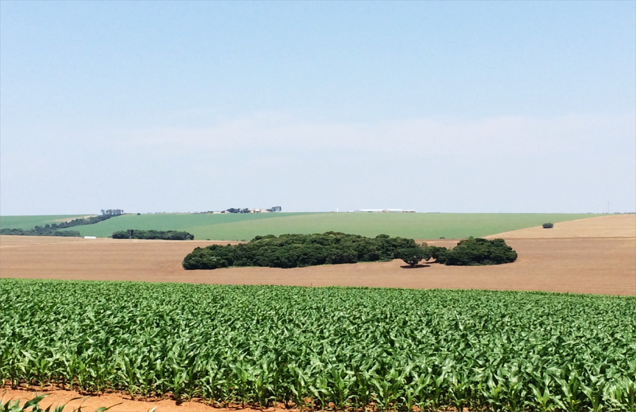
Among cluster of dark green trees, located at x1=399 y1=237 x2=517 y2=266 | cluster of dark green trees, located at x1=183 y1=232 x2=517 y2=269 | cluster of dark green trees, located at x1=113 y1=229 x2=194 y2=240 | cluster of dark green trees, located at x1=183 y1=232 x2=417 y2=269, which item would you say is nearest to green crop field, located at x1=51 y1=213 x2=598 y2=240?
cluster of dark green trees, located at x1=113 y1=229 x2=194 y2=240

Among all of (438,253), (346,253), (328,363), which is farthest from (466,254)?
(328,363)

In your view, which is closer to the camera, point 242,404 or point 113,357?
point 242,404

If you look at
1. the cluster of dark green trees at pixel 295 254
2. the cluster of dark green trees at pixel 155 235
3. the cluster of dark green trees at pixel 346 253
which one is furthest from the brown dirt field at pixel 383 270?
the cluster of dark green trees at pixel 155 235

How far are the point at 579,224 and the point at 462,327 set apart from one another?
106 metres

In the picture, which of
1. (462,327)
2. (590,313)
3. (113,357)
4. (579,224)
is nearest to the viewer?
(113,357)

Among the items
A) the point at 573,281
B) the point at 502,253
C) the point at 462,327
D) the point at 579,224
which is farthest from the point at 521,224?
the point at 462,327

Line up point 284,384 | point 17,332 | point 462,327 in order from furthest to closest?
point 462,327 < point 17,332 < point 284,384

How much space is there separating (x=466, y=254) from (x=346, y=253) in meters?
12.7

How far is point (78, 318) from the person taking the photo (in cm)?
1886

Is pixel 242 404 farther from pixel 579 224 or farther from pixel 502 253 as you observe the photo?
pixel 579 224

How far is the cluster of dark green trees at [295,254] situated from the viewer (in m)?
68.2

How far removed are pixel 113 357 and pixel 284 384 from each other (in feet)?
13.3

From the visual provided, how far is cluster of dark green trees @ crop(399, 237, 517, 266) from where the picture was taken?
6600 cm

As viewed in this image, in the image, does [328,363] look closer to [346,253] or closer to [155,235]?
[346,253]
